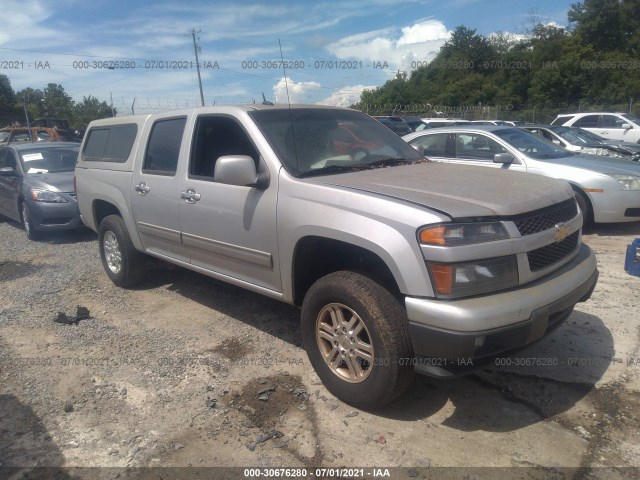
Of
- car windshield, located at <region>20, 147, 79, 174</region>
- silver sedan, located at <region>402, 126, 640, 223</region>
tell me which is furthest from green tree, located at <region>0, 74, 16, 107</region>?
silver sedan, located at <region>402, 126, 640, 223</region>

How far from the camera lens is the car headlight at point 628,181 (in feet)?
22.6

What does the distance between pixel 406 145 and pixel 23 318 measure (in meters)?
4.06

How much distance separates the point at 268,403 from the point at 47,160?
25.3ft

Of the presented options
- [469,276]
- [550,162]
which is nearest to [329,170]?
[469,276]

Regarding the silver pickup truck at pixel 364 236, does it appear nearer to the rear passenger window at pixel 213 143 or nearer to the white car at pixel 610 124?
the rear passenger window at pixel 213 143

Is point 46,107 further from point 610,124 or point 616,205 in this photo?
point 616,205

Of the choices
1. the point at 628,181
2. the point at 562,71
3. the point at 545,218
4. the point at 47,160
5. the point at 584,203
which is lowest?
the point at 584,203

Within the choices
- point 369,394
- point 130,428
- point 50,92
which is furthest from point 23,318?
point 50,92

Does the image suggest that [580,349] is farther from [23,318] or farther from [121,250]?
[23,318]

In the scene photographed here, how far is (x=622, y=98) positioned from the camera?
35719 mm

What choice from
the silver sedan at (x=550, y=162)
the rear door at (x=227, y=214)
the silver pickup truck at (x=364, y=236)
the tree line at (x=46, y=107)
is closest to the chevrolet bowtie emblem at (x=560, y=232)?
the silver pickup truck at (x=364, y=236)

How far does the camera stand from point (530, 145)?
7.77 metres

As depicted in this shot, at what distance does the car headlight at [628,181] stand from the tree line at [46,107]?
1470 inches

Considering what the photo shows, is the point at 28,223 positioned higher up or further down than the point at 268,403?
higher up
